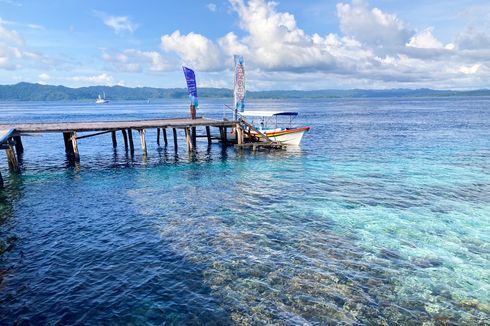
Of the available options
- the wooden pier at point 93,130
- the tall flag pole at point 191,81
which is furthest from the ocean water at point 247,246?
the tall flag pole at point 191,81

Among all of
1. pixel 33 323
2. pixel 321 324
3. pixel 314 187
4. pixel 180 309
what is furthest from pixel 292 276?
pixel 314 187

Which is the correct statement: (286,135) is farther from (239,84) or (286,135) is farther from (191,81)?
(191,81)

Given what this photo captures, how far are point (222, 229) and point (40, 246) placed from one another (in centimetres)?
911

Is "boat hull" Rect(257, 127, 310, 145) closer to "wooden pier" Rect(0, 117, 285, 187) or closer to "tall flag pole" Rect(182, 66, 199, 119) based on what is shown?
"wooden pier" Rect(0, 117, 285, 187)

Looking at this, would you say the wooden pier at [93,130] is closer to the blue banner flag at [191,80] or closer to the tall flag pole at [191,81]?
the tall flag pole at [191,81]

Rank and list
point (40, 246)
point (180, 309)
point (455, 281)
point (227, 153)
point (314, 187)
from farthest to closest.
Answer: point (227, 153), point (314, 187), point (40, 246), point (455, 281), point (180, 309)

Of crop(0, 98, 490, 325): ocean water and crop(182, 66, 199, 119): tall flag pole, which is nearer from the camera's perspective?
crop(0, 98, 490, 325): ocean water

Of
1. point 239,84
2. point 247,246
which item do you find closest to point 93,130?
point 239,84

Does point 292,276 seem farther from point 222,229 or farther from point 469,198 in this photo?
point 469,198

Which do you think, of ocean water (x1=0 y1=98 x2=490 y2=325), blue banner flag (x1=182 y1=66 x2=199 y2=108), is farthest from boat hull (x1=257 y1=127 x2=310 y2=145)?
ocean water (x1=0 y1=98 x2=490 y2=325)

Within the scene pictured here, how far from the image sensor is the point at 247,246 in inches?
690

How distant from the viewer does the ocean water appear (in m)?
12.5

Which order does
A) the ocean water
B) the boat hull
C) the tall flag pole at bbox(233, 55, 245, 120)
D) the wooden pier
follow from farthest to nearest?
the boat hull < the tall flag pole at bbox(233, 55, 245, 120) < the wooden pier < the ocean water

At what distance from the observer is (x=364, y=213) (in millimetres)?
22156
